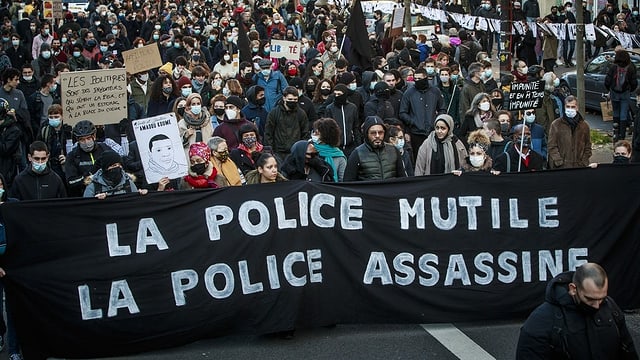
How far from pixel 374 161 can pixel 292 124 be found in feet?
10.4

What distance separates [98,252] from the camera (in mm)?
8141

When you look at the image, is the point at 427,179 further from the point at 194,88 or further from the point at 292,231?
the point at 194,88

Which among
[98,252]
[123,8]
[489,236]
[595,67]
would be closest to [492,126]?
[489,236]

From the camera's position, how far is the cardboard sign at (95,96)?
12781mm

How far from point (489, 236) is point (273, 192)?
1.82 metres

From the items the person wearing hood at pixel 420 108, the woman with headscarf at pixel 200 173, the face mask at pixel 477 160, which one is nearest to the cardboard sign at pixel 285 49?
the person wearing hood at pixel 420 108

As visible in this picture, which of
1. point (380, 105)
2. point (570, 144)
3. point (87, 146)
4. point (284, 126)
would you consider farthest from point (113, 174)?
point (570, 144)

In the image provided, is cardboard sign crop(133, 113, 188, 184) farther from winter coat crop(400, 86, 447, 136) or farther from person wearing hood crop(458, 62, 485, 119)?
person wearing hood crop(458, 62, 485, 119)

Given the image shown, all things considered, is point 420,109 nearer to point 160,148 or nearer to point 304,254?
point 160,148

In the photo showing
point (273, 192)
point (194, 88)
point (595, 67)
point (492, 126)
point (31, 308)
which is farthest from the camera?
point (595, 67)

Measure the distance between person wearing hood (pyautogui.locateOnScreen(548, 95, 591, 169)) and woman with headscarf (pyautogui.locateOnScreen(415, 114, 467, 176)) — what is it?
1.80 m

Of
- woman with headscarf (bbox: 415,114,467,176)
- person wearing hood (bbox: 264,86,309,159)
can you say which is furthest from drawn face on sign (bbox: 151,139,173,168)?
person wearing hood (bbox: 264,86,309,159)

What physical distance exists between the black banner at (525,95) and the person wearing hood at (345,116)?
7.07 feet

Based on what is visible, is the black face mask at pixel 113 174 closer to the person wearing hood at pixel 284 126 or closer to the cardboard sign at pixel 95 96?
the cardboard sign at pixel 95 96
